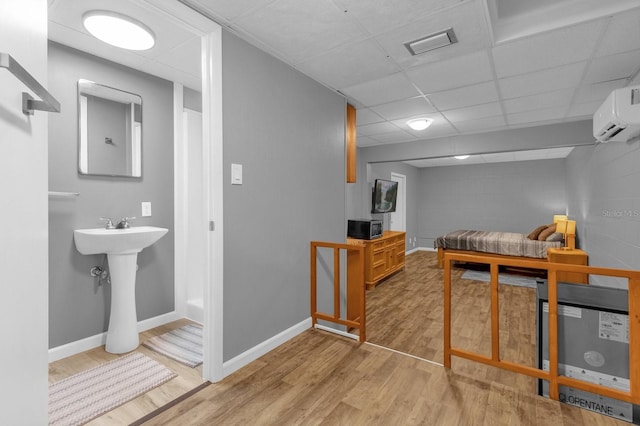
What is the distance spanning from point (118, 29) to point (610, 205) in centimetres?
472

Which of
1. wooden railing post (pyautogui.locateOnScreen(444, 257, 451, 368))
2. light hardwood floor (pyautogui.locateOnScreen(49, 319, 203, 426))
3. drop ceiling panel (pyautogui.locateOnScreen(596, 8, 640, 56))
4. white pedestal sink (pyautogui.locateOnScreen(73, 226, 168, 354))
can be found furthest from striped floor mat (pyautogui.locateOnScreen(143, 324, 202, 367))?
drop ceiling panel (pyautogui.locateOnScreen(596, 8, 640, 56))

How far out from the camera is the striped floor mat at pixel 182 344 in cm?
224

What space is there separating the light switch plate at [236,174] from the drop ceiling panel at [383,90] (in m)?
1.54

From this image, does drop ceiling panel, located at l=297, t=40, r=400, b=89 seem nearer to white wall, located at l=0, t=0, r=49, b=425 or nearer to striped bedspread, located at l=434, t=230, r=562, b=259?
white wall, located at l=0, t=0, r=49, b=425

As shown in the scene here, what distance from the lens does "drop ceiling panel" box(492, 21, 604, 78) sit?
1.98 metres

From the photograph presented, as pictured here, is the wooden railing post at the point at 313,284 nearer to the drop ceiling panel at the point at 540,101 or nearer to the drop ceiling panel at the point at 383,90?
the drop ceiling panel at the point at 383,90

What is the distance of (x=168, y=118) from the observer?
2.87 m

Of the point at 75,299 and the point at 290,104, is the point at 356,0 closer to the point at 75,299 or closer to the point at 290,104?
the point at 290,104

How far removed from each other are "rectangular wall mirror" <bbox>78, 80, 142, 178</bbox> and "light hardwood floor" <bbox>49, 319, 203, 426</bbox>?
1405mm

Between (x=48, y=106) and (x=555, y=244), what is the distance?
21.6 ft

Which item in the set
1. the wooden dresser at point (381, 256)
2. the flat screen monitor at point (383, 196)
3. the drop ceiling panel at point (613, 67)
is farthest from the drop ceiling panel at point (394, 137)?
the drop ceiling panel at point (613, 67)

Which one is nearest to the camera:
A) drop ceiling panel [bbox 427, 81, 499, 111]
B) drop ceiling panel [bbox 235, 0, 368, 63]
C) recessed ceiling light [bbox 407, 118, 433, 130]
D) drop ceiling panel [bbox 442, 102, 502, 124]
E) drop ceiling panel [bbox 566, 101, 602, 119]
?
drop ceiling panel [bbox 235, 0, 368, 63]

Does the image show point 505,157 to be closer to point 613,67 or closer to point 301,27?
point 613,67

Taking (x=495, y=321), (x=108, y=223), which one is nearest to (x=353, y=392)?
(x=495, y=321)
